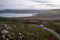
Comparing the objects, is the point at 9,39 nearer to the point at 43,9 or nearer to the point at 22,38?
the point at 22,38

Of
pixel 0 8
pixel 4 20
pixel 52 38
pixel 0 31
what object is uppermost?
pixel 0 8

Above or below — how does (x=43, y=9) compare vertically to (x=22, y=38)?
above

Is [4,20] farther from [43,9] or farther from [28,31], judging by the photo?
[43,9]

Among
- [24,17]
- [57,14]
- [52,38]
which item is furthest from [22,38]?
[57,14]

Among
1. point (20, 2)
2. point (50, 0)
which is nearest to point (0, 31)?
point (20, 2)

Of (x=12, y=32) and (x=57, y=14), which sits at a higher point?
(x=57, y=14)
